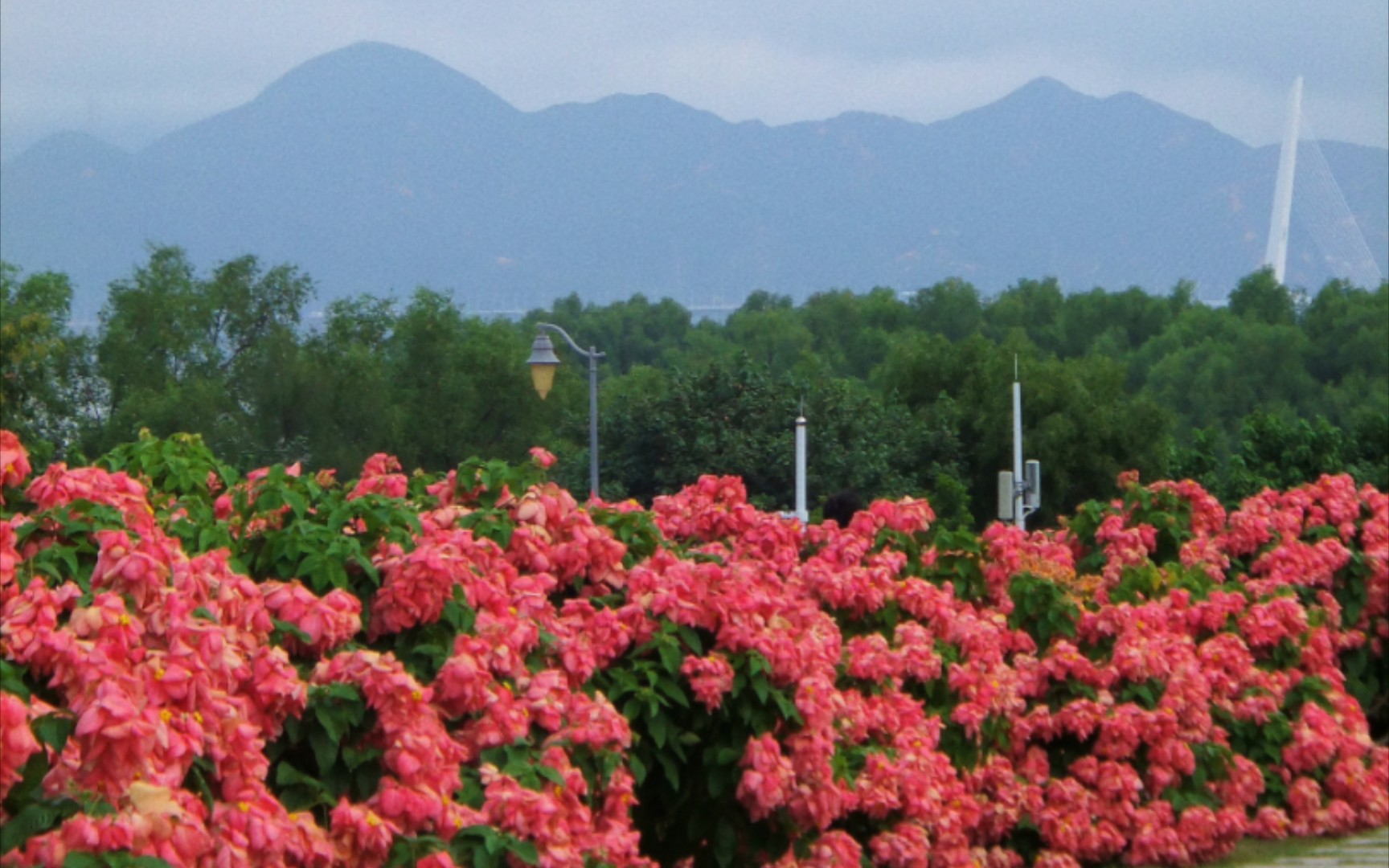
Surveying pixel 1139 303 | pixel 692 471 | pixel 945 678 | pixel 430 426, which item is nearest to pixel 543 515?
pixel 945 678

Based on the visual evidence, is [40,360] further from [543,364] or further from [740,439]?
[543,364]

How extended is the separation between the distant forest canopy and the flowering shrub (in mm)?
22503

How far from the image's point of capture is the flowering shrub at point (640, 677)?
10.4 feet

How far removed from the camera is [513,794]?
11.6 feet

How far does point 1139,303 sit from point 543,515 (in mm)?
86201

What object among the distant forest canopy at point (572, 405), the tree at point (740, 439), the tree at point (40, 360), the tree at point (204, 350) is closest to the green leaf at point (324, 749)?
the distant forest canopy at point (572, 405)

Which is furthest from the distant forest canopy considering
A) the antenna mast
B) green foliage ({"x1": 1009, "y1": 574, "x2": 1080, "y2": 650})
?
green foliage ({"x1": 1009, "y1": 574, "x2": 1080, "y2": 650})

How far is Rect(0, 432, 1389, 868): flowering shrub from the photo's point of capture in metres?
3.17

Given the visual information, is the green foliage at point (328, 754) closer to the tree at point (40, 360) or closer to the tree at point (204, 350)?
the tree at point (40, 360)

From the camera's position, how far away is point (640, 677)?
4402mm

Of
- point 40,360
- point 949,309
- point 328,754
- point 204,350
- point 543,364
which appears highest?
point 949,309

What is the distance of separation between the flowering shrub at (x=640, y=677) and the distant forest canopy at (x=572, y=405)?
22.5m

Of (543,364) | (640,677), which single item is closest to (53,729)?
(640,677)

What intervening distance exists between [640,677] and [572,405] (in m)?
52.6
